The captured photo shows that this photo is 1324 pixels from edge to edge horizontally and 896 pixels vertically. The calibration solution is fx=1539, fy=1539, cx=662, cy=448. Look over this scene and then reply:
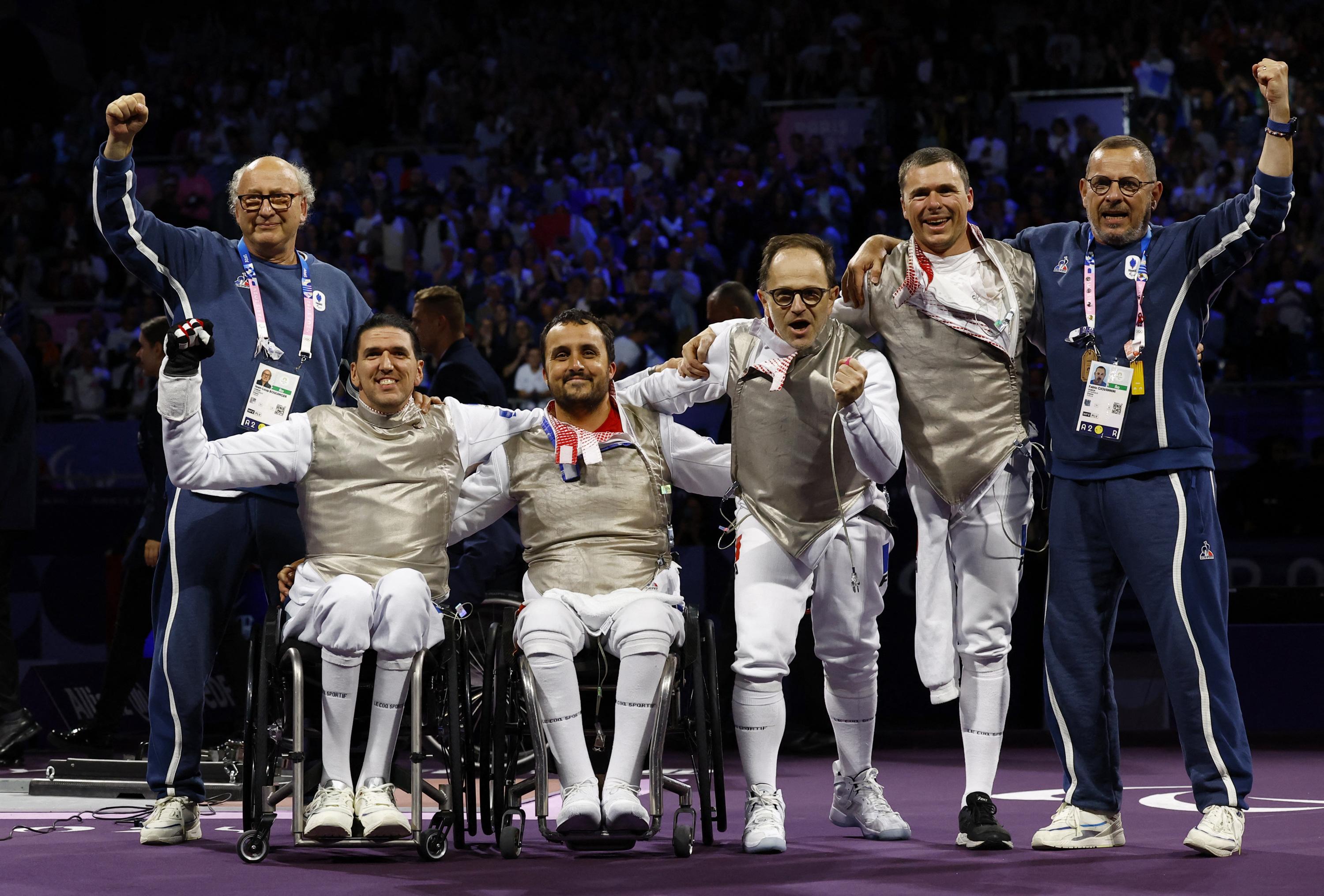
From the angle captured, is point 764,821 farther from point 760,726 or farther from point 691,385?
point 691,385

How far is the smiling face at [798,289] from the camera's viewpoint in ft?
14.1

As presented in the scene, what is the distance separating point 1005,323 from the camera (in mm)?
4227

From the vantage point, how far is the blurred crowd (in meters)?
12.1

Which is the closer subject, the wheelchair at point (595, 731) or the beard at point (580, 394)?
the wheelchair at point (595, 731)

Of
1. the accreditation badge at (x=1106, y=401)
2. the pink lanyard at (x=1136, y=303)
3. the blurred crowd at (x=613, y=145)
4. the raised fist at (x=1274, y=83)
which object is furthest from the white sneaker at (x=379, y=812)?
the blurred crowd at (x=613, y=145)

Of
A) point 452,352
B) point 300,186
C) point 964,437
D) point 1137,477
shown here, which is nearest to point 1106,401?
point 1137,477

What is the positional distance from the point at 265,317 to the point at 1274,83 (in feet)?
9.26

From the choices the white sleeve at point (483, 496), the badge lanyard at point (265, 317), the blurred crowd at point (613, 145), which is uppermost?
the blurred crowd at point (613, 145)

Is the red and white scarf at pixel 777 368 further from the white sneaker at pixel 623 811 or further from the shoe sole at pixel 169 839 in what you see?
the shoe sole at pixel 169 839

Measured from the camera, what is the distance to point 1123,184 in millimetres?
4168

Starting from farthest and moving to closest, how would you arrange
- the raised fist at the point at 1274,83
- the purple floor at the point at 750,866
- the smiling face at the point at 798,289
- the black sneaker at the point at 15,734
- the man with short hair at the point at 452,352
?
the black sneaker at the point at 15,734
the man with short hair at the point at 452,352
the smiling face at the point at 798,289
the raised fist at the point at 1274,83
the purple floor at the point at 750,866

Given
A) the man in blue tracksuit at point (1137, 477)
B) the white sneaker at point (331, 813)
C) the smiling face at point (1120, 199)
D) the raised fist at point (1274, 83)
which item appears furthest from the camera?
the smiling face at point (1120, 199)

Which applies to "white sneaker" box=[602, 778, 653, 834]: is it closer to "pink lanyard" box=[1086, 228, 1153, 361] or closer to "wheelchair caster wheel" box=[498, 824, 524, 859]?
"wheelchair caster wheel" box=[498, 824, 524, 859]

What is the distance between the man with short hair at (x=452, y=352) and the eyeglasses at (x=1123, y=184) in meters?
2.71
